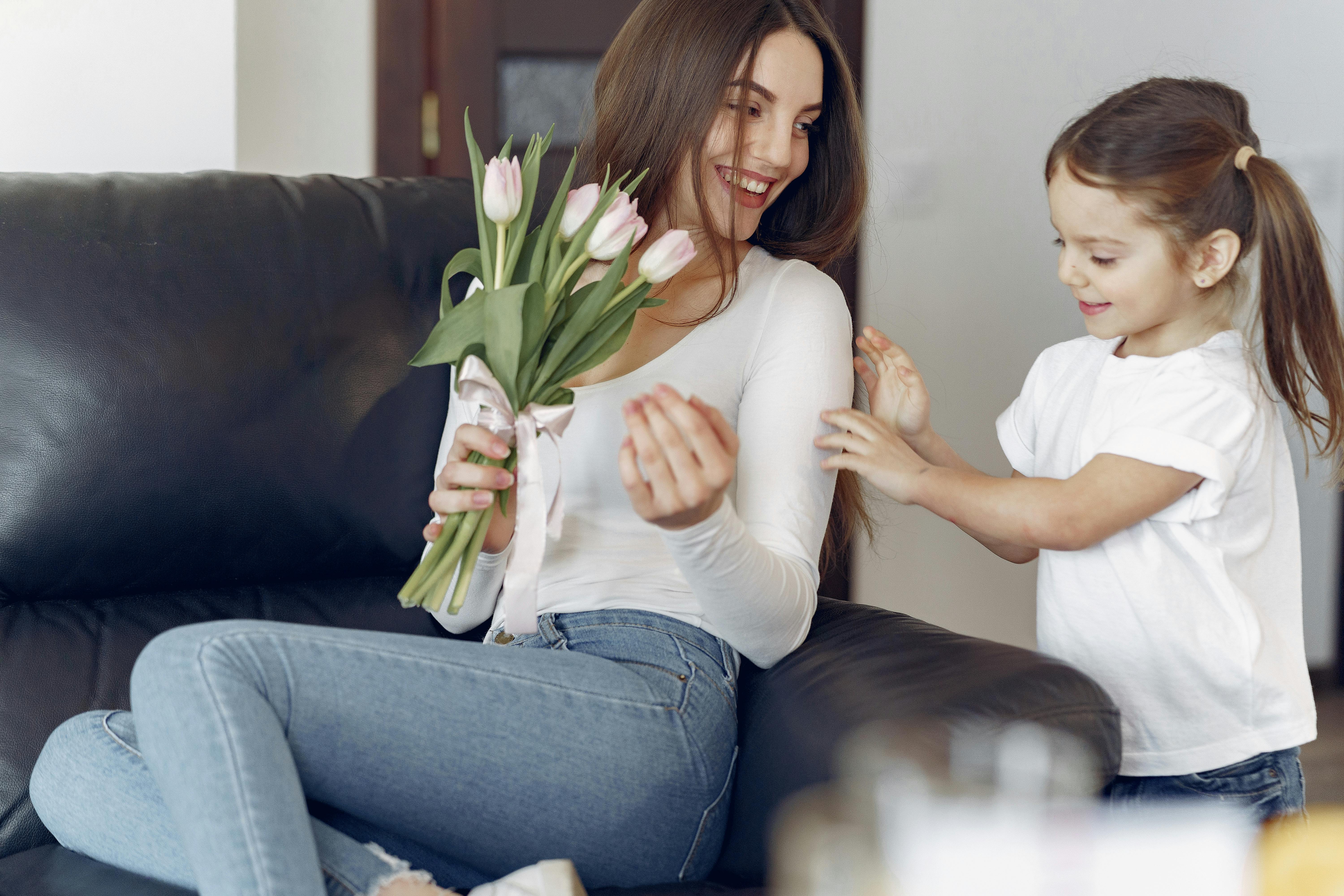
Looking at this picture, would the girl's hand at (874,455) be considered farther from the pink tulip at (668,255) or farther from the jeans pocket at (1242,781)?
the jeans pocket at (1242,781)

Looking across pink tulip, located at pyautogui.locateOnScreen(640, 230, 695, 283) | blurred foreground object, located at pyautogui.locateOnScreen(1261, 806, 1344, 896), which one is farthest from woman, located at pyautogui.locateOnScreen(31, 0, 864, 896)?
blurred foreground object, located at pyautogui.locateOnScreen(1261, 806, 1344, 896)

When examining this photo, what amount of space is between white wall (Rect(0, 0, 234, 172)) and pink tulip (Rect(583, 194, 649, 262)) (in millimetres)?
1017

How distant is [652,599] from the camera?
1.08 meters

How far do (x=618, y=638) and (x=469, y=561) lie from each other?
0.17 m

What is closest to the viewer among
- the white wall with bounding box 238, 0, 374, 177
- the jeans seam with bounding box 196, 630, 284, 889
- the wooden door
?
the jeans seam with bounding box 196, 630, 284, 889

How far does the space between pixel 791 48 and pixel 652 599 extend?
0.62 metres

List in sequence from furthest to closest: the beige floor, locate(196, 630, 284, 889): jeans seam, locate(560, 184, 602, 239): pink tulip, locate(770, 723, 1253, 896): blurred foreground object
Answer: the beige floor < locate(560, 184, 602, 239): pink tulip < locate(196, 630, 284, 889): jeans seam < locate(770, 723, 1253, 896): blurred foreground object

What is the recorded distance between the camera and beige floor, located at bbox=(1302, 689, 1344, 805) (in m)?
1.96

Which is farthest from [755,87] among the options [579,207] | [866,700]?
[866,700]

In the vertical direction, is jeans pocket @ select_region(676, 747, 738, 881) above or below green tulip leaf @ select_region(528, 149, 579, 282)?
below

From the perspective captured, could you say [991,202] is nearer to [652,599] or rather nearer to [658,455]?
[652,599]

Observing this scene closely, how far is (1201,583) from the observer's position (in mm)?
1009

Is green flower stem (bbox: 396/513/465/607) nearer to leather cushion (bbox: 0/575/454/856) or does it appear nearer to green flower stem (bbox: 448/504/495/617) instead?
green flower stem (bbox: 448/504/495/617)

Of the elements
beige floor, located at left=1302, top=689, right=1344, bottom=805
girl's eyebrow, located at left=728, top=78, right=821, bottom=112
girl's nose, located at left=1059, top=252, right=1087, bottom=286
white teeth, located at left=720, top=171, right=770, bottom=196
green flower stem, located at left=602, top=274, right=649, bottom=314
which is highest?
girl's eyebrow, located at left=728, top=78, right=821, bottom=112
